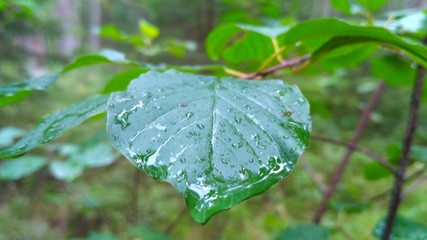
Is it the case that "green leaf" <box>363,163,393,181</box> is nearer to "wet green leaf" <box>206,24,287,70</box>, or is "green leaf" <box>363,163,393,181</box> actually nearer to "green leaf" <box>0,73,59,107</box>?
"wet green leaf" <box>206,24,287,70</box>

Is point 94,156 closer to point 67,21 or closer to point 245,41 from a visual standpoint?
point 245,41

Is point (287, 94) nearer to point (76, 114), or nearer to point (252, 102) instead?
point (252, 102)

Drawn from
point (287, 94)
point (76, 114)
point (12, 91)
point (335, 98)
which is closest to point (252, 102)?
point (287, 94)

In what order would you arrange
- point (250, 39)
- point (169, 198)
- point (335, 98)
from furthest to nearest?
1. point (335, 98)
2. point (169, 198)
3. point (250, 39)

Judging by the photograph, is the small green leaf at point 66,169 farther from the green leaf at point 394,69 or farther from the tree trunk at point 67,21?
the tree trunk at point 67,21

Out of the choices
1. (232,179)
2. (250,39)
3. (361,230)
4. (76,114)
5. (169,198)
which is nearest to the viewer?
(232,179)

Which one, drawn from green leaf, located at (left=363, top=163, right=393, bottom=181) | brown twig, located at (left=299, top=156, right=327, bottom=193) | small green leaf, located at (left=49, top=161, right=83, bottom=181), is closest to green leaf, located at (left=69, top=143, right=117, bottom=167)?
small green leaf, located at (left=49, top=161, right=83, bottom=181)

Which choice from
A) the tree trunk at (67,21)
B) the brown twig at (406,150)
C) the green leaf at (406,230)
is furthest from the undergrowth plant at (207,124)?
the tree trunk at (67,21)
